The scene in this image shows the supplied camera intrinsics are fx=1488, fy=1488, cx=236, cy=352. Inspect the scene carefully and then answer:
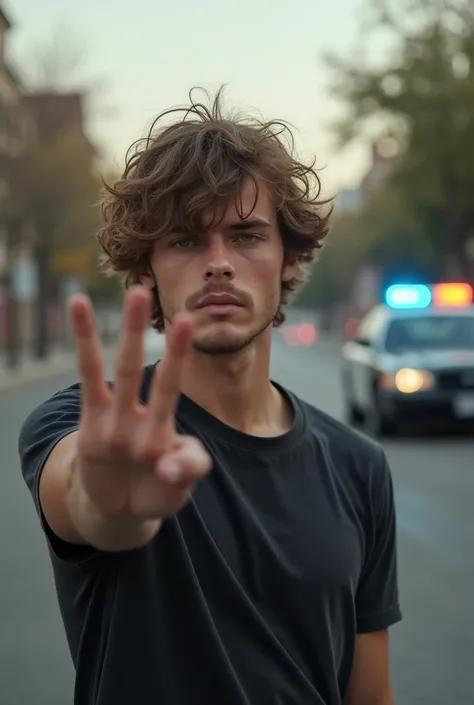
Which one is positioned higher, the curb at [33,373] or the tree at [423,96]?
the tree at [423,96]

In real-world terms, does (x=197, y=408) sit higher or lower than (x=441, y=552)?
higher

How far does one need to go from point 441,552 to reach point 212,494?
Answer: 7.03 metres

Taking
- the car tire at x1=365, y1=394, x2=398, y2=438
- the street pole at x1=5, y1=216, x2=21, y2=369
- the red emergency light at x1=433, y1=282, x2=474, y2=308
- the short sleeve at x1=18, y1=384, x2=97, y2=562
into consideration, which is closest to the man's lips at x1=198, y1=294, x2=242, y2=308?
the short sleeve at x1=18, y1=384, x2=97, y2=562

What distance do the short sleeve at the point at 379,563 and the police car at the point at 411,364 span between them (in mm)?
14619

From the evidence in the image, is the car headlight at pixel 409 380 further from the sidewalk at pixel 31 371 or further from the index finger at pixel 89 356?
the sidewalk at pixel 31 371

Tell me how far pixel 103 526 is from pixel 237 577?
0.44 metres

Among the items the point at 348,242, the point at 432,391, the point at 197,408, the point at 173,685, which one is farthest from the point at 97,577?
the point at 348,242

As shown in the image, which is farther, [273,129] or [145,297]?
[273,129]

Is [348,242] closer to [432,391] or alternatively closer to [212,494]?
[432,391]

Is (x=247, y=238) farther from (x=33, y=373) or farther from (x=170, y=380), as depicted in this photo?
(x=33, y=373)

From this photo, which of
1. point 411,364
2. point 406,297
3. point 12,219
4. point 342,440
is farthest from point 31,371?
point 342,440

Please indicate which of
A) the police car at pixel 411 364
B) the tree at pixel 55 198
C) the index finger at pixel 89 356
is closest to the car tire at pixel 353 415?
the police car at pixel 411 364

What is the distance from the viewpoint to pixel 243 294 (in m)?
2.52

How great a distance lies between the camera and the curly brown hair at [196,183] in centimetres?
256
